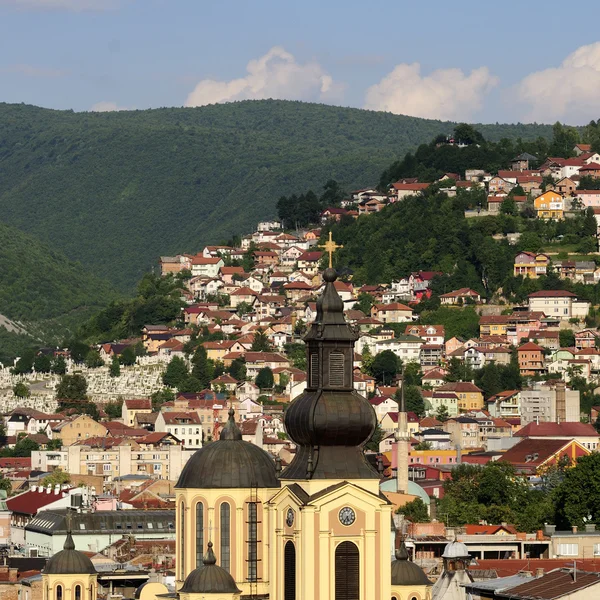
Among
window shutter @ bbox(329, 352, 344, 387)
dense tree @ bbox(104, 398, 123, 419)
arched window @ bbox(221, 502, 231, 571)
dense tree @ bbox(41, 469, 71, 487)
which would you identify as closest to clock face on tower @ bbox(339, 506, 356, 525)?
window shutter @ bbox(329, 352, 344, 387)

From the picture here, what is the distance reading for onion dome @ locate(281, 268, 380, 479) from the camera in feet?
121

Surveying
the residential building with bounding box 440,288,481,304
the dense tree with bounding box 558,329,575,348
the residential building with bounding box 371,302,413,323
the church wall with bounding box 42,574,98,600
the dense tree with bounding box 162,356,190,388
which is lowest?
the church wall with bounding box 42,574,98,600

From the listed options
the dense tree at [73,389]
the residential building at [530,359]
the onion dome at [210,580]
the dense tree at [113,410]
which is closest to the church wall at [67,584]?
the onion dome at [210,580]

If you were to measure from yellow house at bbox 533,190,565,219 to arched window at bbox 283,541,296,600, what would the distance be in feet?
502

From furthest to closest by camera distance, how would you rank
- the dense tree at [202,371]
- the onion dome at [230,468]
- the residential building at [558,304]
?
the residential building at [558,304] < the dense tree at [202,371] < the onion dome at [230,468]

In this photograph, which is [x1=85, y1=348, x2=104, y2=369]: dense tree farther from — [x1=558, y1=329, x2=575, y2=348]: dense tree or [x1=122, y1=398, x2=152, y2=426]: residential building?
[x1=558, y1=329, x2=575, y2=348]: dense tree

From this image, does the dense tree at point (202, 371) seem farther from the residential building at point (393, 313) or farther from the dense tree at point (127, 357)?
the residential building at point (393, 313)

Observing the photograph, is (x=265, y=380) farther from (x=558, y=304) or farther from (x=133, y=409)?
(x=558, y=304)

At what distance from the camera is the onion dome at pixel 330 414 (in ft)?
121

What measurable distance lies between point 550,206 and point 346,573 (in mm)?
154210

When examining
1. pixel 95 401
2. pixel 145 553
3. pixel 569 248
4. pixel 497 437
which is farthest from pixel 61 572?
pixel 569 248

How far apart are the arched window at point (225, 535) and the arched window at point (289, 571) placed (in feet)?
13.7

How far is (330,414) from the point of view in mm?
36969

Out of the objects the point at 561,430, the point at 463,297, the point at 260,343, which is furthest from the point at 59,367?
the point at 561,430
